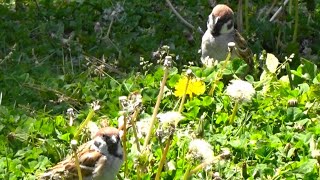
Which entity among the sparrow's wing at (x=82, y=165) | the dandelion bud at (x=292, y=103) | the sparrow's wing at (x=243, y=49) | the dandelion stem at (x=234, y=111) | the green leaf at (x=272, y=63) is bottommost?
the sparrow's wing at (x=82, y=165)

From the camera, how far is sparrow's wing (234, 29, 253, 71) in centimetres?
578

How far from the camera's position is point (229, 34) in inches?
236

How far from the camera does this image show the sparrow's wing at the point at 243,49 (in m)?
5.78

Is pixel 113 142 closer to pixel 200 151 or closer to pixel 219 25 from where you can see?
pixel 200 151

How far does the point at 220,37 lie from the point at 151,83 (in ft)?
2.68

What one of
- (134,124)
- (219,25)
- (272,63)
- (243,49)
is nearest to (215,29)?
(219,25)

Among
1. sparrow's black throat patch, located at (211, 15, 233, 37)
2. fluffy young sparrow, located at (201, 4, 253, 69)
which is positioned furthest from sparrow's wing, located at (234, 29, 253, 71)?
sparrow's black throat patch, located at (211, 15, 233, 37)

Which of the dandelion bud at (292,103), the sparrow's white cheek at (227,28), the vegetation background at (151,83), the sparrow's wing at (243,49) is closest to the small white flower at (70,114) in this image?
the vegetation background at (151,83)

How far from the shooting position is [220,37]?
5.96 meters

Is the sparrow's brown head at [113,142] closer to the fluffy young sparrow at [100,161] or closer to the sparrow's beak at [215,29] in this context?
the fluffy young sparrow at [100,161]

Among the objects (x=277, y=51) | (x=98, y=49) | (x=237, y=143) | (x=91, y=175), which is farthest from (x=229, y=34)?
(x=91, y=175)

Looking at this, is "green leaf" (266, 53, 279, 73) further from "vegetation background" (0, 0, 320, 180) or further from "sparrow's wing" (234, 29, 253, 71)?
"sparrow's wing" (234, 29, 253, 71)

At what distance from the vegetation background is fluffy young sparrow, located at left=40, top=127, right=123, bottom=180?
0.09 metres

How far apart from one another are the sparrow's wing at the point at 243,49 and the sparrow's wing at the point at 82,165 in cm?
179
